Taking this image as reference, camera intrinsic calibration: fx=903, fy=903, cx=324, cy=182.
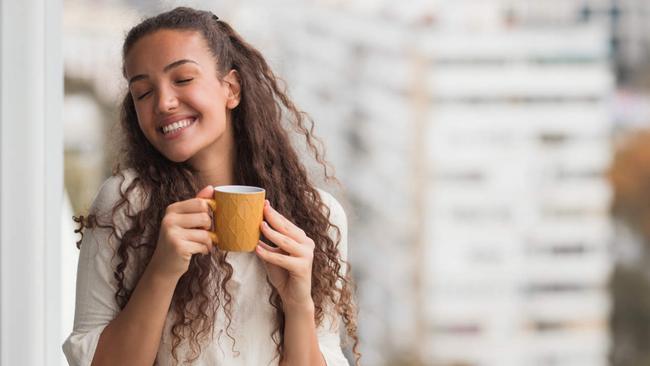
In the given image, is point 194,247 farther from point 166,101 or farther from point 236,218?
point 166,101

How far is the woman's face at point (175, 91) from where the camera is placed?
103 centimetres

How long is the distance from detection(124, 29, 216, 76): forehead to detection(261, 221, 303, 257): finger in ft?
0.70

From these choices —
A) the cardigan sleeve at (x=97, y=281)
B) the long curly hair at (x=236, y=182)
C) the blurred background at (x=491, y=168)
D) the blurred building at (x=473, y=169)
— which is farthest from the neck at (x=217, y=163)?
the blurred building at (x=473, y=169)

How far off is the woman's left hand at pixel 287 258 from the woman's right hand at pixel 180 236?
6 centimetres

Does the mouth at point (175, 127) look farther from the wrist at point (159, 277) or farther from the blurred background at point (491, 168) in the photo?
the blurred background at point (491, 168)

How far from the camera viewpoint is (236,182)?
1.11 m

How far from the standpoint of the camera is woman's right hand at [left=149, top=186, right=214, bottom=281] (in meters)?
0.95

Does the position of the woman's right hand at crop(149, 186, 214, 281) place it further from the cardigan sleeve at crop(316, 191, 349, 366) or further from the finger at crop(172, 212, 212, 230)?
the cardigan sleeve at crop(316, 191, 349, 366)

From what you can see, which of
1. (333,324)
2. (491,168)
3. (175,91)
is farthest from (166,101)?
(491,168)

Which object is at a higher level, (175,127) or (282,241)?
(175,127)

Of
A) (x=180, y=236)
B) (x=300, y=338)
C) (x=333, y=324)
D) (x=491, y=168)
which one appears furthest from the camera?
(x=491, y=168)

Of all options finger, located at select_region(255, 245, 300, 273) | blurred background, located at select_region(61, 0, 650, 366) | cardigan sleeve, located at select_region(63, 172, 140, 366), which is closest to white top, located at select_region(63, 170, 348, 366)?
cardigan sleeve, located at select_region(63, 172, 140, 366)

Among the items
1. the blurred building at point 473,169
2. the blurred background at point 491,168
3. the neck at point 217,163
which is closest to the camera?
the neck at point 217,163

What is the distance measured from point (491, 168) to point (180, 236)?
16.4 m
